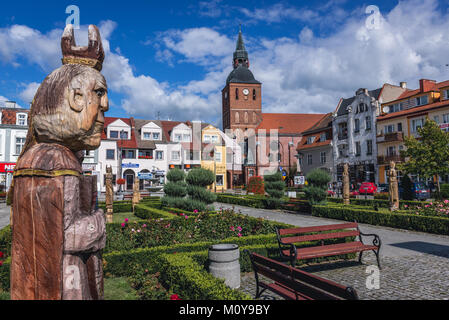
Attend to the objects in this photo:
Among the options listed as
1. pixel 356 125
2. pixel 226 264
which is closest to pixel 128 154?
pixel 356 125

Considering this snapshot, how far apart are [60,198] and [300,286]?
3.43 metres

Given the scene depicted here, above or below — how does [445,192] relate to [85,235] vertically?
below

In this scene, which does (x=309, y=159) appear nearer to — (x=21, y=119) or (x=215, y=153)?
(x=215, y=153)

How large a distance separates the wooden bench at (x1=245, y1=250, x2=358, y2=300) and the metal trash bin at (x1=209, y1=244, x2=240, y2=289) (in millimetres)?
717

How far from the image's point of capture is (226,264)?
671cm

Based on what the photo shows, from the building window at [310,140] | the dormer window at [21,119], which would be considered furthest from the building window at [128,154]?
the building window at [310,140]

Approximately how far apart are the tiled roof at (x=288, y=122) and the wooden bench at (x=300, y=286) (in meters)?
61.6

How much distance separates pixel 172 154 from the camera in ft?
149

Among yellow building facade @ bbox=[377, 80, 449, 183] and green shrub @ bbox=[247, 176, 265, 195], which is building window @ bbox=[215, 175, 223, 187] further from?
yellow building facade @ bbox=[377, 80, 449, 183]

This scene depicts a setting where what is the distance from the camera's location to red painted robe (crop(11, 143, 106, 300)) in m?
2.46

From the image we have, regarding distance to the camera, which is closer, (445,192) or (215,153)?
(445,192)

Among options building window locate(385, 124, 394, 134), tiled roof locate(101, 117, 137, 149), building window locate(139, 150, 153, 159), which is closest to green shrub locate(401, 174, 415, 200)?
building window locate(385, 124, 394, 134)
